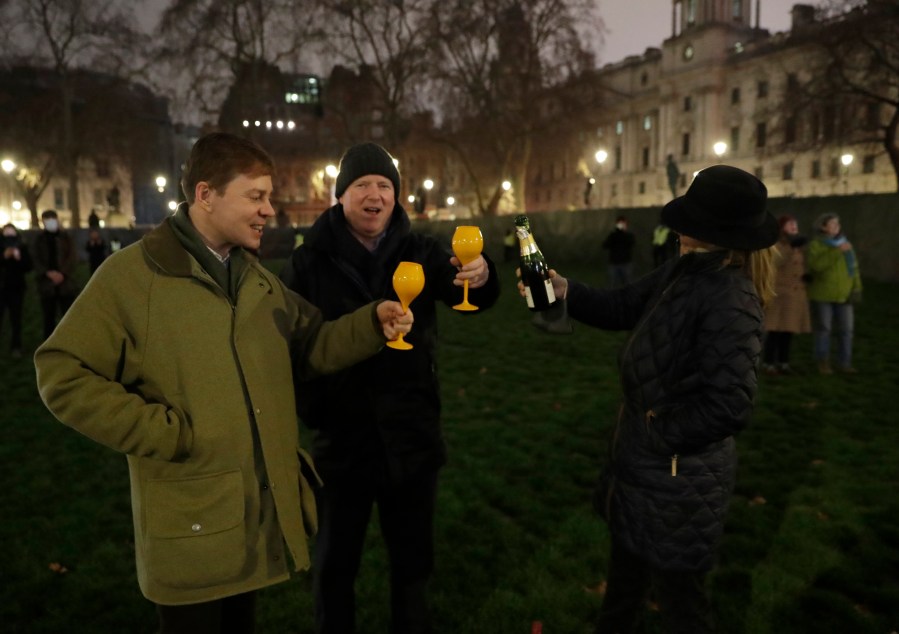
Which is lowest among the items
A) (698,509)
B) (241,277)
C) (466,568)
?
(466,568)

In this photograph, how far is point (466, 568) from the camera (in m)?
4.09

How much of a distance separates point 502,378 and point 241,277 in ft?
21.8

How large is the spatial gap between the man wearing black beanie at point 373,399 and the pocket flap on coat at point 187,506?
0.70 metres

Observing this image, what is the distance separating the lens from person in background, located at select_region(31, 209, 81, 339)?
9623 millimetres

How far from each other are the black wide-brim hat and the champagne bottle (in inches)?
23.3

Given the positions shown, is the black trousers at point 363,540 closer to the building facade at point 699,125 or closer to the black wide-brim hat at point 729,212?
the black wide-brim hat at point 729,212

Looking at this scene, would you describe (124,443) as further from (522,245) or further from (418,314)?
(522,245)

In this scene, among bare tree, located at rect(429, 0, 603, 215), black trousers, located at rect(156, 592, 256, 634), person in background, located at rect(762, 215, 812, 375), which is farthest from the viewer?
bare tree, located at rect(429, 0, 603, 215)

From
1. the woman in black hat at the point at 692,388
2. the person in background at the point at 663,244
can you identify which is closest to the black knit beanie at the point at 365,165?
the woman in black hat at the point at 692,388

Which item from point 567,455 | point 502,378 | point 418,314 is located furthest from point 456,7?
point 418,314

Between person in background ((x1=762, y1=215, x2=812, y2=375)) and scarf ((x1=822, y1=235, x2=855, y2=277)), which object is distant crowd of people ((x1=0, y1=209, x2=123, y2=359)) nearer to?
person in background ((x1=762, y1=215, x2=812, y2=375))

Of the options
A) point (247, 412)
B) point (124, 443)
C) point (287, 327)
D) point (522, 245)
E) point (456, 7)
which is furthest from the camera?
point (456, 7)

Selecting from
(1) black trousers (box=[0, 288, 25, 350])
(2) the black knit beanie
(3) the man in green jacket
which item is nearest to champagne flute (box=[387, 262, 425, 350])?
(3) the man in green jacket

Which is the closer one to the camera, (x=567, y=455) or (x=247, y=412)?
(x=247, y=412)
